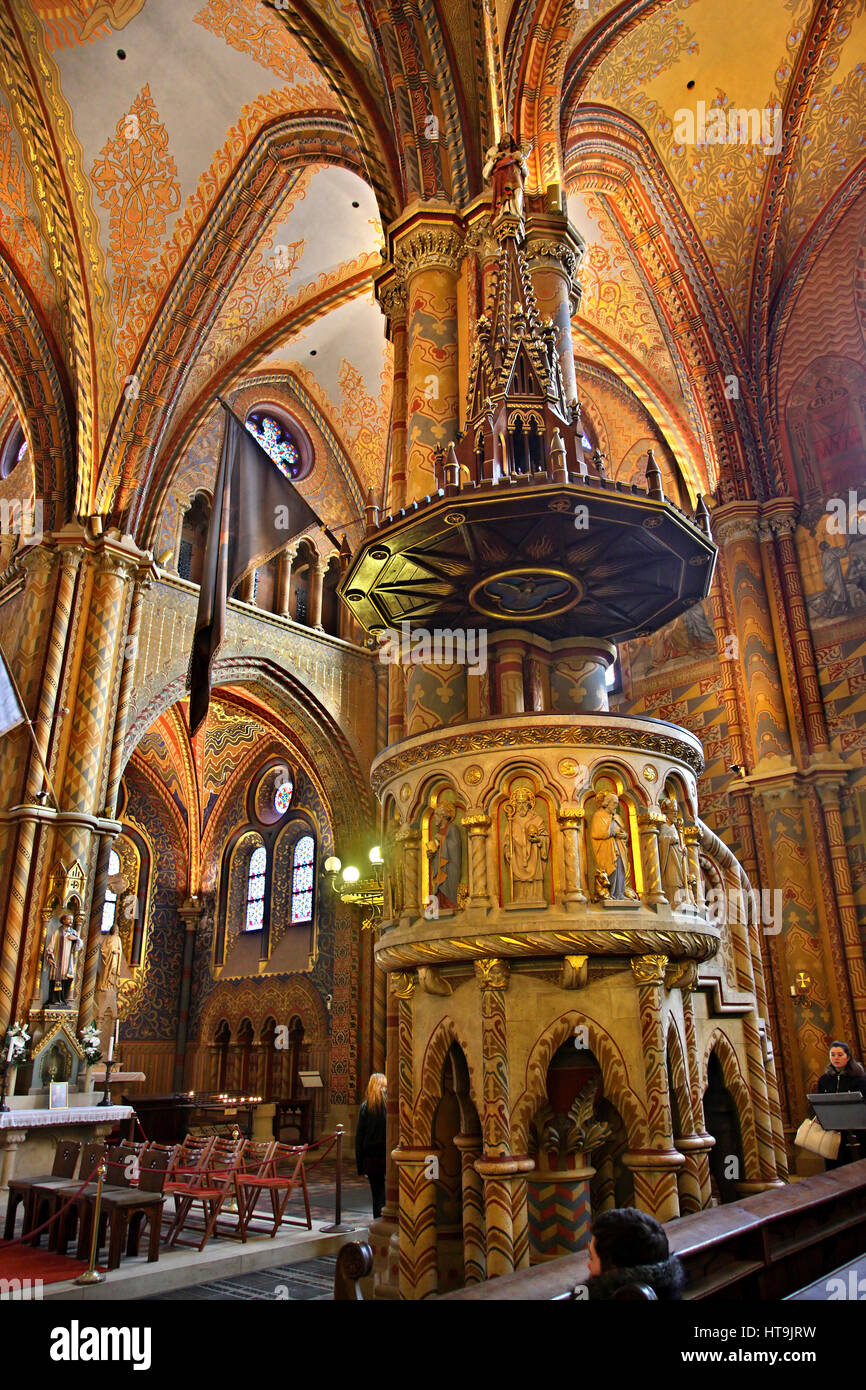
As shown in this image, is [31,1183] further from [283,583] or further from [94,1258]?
[283,583]

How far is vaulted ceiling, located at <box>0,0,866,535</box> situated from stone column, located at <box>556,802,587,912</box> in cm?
841

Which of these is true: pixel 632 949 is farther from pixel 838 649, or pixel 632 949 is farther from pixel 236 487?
pixel 838 649

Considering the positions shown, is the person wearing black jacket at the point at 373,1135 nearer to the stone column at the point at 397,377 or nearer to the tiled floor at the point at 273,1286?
the tiled floor at the point at 273,1286

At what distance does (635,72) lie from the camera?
468 inches

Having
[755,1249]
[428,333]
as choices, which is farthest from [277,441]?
[755,1249]

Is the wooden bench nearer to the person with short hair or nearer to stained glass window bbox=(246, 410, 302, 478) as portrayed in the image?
the person with short hair

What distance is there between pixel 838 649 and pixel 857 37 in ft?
24.3

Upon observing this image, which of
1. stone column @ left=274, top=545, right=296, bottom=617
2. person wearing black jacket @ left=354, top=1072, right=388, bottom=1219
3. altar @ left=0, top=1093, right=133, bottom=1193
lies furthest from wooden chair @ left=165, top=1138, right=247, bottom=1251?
stone column @ left=274, top=545, right=296, bottom=617

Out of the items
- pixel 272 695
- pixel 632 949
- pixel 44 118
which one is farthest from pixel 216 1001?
pixel 632 949

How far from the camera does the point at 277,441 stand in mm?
17500

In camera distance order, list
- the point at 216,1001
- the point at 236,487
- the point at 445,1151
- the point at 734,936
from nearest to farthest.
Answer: the point at 445,1151, the point at 734,936, the point at 236,487, the point at 216,1001

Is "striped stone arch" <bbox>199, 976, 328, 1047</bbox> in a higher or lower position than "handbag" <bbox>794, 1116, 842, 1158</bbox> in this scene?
higher

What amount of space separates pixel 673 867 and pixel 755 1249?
1.81 meters

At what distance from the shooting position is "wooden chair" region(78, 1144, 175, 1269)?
6090 mm
